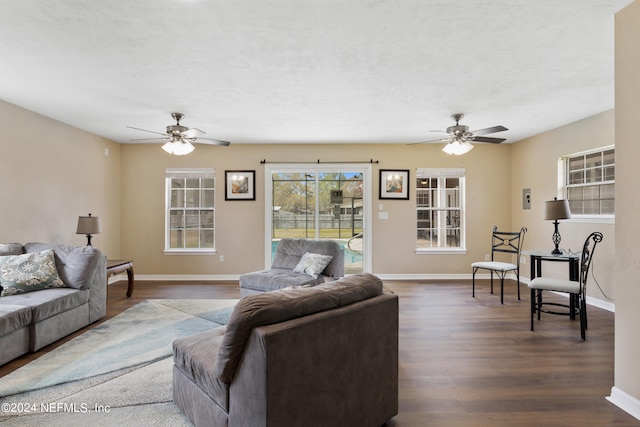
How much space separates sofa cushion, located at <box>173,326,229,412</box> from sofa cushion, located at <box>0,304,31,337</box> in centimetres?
169

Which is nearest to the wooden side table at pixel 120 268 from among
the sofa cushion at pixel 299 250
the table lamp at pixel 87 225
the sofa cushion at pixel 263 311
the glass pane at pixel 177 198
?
the table lamp at pixel 87 225

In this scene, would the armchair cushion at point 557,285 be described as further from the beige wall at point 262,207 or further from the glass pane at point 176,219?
the glass pane at point 176,219

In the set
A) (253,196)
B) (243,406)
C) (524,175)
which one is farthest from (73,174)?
(524,175)

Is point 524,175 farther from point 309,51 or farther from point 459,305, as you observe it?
point 309,51

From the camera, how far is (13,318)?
2.69 meters

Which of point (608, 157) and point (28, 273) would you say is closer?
point (28, 273)

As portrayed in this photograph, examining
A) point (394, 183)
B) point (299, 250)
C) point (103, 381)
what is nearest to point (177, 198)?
point (299, 250)

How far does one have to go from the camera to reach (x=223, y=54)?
106 inches

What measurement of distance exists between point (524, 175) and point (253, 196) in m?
4.86

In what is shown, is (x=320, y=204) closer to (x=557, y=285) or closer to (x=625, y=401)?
(x=557, y=285)

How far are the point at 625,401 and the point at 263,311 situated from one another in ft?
7.93

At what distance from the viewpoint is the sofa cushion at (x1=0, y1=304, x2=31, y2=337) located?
2.61m

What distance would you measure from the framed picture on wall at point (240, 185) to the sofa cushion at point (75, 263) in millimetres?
2699

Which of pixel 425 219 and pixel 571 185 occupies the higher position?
pixel 571 185
